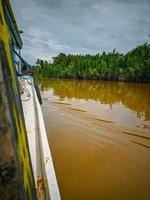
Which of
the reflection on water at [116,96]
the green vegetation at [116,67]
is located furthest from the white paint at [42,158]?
the green vegetation at [116,67]

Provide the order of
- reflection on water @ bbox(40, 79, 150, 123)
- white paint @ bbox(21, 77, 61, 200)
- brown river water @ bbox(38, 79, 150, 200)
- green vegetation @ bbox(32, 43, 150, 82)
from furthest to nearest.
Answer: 1. green vegetation @ bbox(32, 43, 150, 82)
2. reflection on water @ bbox(40, 79, 150, 123)
3. brown river water @ bbox(38, 79, 150, 200)
4. white paint @ bbox(21, 77, 61, 200)

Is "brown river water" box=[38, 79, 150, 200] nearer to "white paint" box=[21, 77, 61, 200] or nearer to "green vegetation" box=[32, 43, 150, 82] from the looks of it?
"white paint" box=[21, 77, 61, 200]

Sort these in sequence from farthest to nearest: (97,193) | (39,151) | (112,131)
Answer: (112,131) → (97,193) → (39,151)

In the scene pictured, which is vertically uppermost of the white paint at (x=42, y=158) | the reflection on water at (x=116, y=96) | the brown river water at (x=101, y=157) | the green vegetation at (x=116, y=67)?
the green vegetation at (x=116, y=67)

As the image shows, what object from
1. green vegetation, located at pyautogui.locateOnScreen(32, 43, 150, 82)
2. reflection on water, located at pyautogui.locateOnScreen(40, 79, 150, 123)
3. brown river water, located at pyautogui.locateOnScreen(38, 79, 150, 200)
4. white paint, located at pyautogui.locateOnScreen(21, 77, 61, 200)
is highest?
green vegetation, located at pyautogui.locateOnScreen(32, 43, 150, 82)

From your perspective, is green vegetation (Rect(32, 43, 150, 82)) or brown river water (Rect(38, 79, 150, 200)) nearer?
brown river water (Rect(38, 79, 150, 200))

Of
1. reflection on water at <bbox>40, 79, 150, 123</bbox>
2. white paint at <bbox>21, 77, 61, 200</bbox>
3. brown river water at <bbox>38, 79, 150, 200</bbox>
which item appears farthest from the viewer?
reflection on water at <bbox>40, 79, 150, 123</bbox>

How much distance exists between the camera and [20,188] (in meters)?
0.55

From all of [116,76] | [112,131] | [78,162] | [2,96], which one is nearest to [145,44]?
[116,76]

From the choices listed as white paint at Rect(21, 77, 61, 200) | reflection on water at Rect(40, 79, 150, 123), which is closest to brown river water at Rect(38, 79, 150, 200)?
white paint at Rect(21, 77, 61, 200)

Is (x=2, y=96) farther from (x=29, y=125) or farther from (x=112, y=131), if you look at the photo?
(x=112, y=131)

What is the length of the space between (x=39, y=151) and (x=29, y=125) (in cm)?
78

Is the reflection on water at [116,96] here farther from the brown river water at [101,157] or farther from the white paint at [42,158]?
the white paint at [42,158]

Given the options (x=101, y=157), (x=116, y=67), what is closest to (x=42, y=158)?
(x=101, y=157)
